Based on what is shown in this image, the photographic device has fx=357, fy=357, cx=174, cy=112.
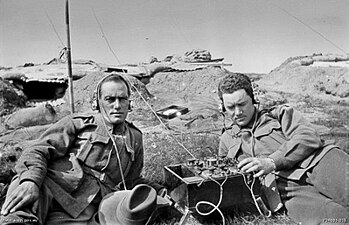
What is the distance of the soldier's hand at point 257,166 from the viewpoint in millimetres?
2271

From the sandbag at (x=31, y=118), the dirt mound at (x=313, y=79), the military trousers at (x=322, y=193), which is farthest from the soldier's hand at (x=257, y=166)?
the dirt mound at (x=313, y=79)

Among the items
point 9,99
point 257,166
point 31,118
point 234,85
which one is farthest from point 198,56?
point 257,166

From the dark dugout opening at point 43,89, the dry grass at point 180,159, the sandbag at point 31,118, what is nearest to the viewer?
the dry grass at point 180,159

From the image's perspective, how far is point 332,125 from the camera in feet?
22.5

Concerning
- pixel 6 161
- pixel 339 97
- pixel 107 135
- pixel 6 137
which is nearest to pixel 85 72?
pixel 6 137

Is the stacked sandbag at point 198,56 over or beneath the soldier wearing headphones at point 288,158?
beneath

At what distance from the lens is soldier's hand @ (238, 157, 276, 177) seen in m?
2.27

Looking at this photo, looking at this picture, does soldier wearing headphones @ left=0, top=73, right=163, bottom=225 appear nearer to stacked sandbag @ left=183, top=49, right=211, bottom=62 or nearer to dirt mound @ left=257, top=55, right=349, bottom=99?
dirt mound @ left=257, top=55, right=349, bottom=99

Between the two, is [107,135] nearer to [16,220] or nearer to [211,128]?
[16,220]

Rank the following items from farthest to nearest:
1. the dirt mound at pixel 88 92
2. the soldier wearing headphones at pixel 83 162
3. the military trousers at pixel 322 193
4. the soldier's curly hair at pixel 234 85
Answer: the dirt mound at pixel 88 92, the soldier's curly hair at pixel 234 85, the military trousers at pixel 322 193, the soldier wearing headphones at pixel 83 162

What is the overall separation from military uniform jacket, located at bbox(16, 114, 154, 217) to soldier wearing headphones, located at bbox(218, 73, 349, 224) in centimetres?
78

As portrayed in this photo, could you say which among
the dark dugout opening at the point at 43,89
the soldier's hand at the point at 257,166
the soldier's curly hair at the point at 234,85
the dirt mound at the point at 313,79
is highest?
the soldier's curly hair at the point at 234,85

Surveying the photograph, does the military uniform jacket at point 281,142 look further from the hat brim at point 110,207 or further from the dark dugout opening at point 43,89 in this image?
the dark dugout opening at point 43,89

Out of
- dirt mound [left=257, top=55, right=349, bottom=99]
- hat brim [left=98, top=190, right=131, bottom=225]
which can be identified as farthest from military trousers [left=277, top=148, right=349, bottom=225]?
dirt mound [left=257, top=55, right=349, bottom=99]
